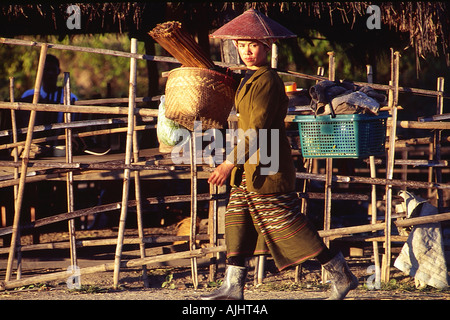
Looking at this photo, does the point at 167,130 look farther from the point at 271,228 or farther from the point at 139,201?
the point at 271,228

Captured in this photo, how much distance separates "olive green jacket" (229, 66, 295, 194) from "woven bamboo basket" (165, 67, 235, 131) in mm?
354

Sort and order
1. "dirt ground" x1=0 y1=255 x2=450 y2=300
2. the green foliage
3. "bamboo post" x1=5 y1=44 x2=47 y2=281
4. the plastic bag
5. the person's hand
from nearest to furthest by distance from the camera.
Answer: the person's hand → "dirt ground" x1=0 y1=255 x2=450 y2=300 → "bamboo post" x1=5 y1=44 x2=47 y2=281 → the plastic bag → the green foliage

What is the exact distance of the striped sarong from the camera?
406 cm

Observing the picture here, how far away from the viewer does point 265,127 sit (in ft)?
12.7

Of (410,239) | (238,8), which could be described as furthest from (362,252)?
(238,8)

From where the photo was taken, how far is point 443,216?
17.8ft

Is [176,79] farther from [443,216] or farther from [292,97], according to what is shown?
[443,216]

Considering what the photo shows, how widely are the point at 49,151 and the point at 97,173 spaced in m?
0.80

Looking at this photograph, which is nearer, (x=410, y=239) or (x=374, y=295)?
(x=374, y=295)

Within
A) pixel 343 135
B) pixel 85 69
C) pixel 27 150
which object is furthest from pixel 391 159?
pixel 85 69

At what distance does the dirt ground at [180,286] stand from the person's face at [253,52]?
1.49 m

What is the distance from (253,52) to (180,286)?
2.67 meters

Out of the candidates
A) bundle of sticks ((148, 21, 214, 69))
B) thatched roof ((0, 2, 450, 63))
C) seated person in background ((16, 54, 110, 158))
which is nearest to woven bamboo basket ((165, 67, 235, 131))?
bundle of sticks ((148, 21, 214, 69))

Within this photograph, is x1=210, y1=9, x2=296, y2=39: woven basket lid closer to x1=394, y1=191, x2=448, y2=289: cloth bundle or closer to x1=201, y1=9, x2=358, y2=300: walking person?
x1=201, y1=9, x2=358, y2=300: walking person
